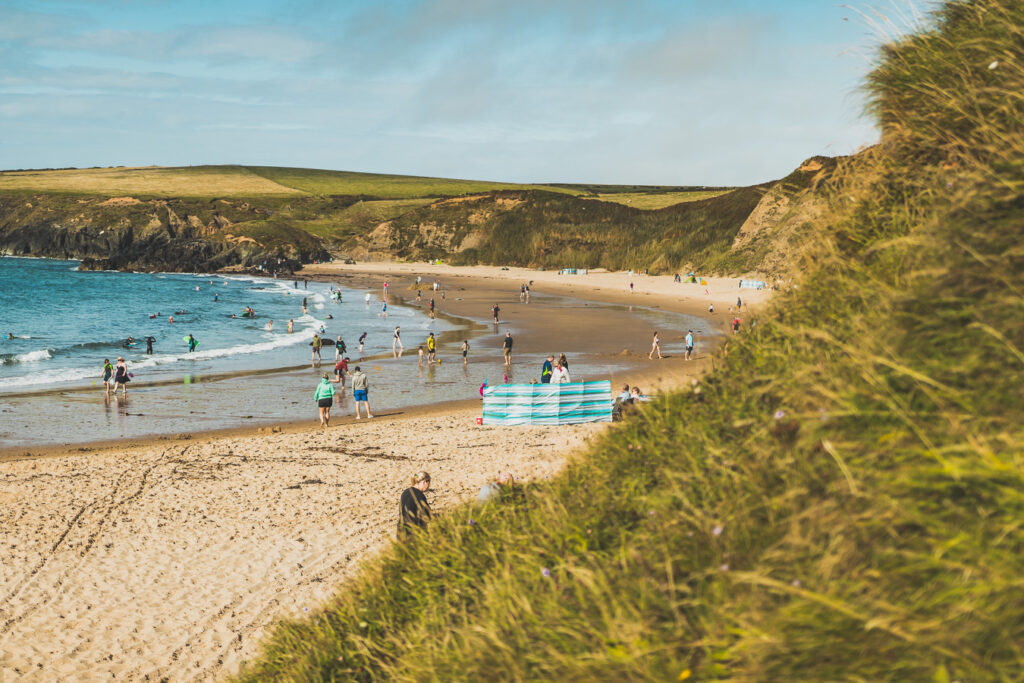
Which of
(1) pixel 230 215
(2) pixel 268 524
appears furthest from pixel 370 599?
(1) pixel 230 215

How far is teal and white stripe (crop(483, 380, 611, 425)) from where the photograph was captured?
18906mm

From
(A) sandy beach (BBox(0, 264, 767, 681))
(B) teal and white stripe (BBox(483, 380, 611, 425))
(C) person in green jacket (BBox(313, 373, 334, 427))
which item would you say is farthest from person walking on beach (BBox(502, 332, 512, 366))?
(B) teal and white stripe (BBox(483, 380, 611, 425))

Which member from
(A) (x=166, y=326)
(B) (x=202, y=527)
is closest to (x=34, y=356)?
(A) (x=166, y=326)

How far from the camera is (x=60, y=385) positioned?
28.4m

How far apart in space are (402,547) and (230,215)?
151833 mm

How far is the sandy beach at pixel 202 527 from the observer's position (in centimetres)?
902

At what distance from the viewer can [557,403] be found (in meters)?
18.9

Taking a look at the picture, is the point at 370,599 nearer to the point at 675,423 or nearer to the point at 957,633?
the point at 675,423

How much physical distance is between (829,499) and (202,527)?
437 inches

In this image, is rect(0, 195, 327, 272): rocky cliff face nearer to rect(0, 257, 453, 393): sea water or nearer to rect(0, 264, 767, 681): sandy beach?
rect(0, 257, 453, 393): sea water

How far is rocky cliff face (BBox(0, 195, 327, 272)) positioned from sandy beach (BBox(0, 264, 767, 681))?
336 feet

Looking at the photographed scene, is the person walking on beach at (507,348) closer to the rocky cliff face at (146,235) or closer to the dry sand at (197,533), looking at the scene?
the dry sand at (197,533)

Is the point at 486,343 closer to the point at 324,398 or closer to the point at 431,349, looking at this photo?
the point at 431,349

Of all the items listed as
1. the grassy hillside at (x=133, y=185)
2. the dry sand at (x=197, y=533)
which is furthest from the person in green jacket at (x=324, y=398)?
the grassy hillside at (x=133, y=185)
